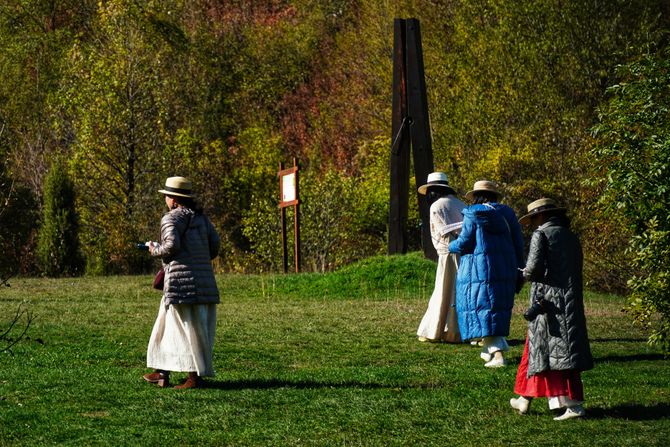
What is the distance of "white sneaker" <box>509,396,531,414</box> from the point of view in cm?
1059

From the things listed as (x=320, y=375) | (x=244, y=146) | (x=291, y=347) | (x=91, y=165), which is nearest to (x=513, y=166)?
(x=91, y=165)

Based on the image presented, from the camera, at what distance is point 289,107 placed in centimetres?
5259

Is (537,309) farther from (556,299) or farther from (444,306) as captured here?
(444,306)

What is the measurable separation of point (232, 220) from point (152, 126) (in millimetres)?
10062

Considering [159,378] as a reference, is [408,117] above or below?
above

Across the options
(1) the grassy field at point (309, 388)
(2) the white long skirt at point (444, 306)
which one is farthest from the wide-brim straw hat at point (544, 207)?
(2) the white long skirt at point (444, 306)

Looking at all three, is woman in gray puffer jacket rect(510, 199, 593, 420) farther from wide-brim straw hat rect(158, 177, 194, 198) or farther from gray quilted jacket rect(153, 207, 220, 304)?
wide-brim straw hat rect(158, 177, 194, 198)

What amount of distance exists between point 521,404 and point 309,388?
230cm

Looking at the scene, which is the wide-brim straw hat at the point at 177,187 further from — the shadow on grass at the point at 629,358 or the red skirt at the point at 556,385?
the shadow on grass at the point at 629,358

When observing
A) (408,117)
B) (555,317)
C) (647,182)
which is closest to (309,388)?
(555,317)

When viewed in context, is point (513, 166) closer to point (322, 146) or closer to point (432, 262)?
point (432, 262)

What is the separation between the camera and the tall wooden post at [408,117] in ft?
88.5

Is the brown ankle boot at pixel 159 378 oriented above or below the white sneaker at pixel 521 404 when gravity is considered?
above

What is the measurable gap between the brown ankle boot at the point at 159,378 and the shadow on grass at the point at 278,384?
0.39m
